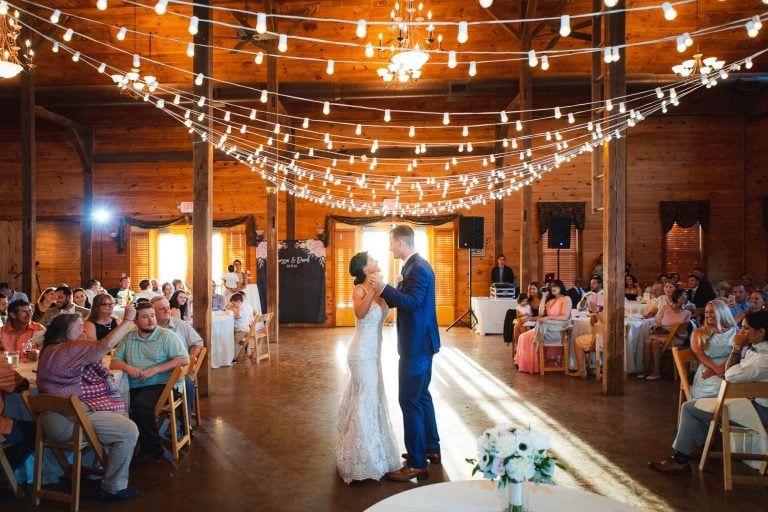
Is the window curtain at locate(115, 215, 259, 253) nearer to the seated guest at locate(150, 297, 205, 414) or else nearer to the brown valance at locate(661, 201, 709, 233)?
the seated guest at locate(150, 297, 205, 414)

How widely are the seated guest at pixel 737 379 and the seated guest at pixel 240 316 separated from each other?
19.4 ft

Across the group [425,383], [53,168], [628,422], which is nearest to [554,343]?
[628,422]

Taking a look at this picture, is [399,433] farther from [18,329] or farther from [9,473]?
[18,329]

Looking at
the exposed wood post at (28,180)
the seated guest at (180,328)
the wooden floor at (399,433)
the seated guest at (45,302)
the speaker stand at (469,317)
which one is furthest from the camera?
the speaker stand at (469,317)

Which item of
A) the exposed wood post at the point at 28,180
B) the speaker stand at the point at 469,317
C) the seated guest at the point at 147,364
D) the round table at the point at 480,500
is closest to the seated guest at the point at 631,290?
the speaker stand at the point at 469,317

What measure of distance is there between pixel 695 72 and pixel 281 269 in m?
8.70

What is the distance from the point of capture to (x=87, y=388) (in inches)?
135

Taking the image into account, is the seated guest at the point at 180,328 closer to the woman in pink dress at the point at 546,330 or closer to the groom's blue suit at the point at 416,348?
the groom's blue suit at the point at 416,348

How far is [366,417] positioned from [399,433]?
129 centimetres

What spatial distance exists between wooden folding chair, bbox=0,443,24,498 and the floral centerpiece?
3.09m

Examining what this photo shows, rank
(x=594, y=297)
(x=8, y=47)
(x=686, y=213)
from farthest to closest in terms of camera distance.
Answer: (x=686, y=213)
(x=594, y=297)
(x=8, y=47)

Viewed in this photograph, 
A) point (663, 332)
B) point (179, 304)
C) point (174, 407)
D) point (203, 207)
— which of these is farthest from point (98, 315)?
point (663, 332)

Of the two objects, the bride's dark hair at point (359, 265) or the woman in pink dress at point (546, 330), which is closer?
the bride's dark hair at point (359, 265)

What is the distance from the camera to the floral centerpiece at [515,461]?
5.61 ft
